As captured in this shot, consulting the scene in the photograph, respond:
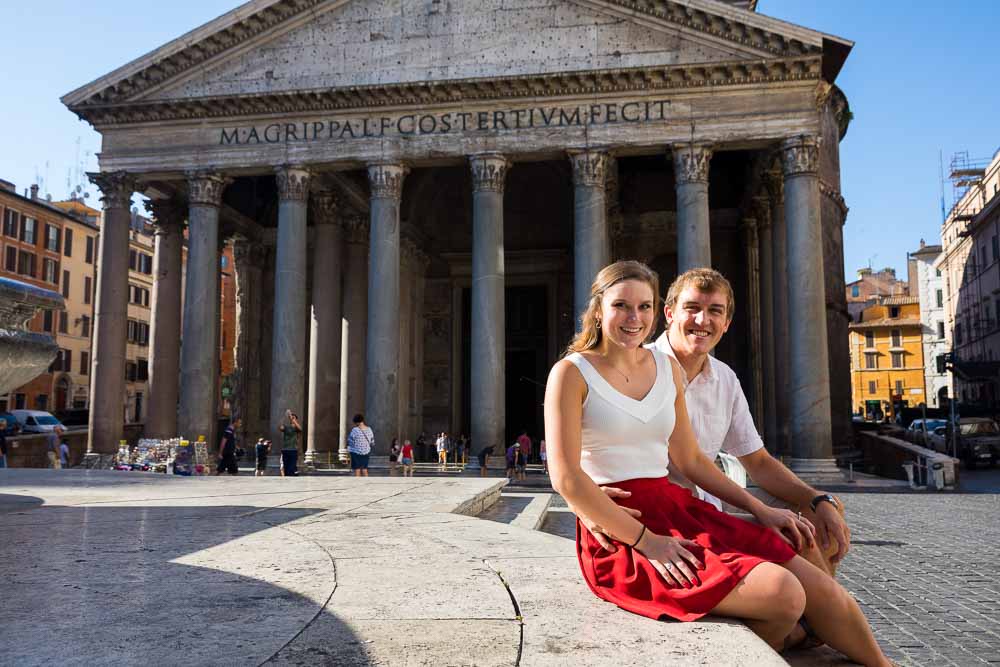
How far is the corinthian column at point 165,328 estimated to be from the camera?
76.9 feet

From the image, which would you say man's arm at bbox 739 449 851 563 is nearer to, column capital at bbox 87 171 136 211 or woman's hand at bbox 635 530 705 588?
woman's hand at bbox 635 530 705 588

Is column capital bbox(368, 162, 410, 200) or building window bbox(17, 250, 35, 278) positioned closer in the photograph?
column capital bbox(368, 162, 410, 200)

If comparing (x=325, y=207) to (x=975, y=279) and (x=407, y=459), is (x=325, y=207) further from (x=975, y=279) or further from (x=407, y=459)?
(x=975, y=279)

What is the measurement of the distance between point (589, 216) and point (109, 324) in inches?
528

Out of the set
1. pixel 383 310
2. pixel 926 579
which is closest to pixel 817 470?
pixel 383 310

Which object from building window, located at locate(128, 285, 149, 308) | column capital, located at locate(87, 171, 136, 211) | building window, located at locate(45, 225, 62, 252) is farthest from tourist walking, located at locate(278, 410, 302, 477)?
building window, located at locate(128, 285, 149, 308)

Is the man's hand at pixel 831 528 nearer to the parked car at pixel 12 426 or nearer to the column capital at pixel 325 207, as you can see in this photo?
the column capital at pixel 325 207

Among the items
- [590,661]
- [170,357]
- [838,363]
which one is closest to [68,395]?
[170,357]

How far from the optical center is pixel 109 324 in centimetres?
2259

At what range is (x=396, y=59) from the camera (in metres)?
22.0

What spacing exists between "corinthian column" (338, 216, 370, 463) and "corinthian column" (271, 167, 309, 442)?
9.71ft

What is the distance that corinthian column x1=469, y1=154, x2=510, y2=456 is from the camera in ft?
67.6

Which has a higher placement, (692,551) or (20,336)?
(20,336)

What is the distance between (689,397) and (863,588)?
3963mm
